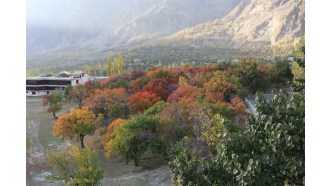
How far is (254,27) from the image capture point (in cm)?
8725

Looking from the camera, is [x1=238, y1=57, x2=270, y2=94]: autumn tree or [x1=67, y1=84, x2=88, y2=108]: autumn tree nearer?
[x1=238, y1=57, x2=270, y2=94]: autumn tree

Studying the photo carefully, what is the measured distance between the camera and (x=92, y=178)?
14742 mm

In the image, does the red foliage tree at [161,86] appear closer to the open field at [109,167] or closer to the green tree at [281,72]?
the open field at [109,167]

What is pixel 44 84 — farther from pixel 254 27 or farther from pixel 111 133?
pixel 254 27

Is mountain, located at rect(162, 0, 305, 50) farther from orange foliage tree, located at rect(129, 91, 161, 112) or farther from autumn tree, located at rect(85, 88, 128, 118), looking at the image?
autumn tree, located at rect(85, 88, 128, 118)

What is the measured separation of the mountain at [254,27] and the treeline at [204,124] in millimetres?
39412

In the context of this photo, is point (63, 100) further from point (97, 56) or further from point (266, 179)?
point (97, 56)

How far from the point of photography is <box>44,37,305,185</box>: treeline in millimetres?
5457

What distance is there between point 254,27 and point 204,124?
7558 cm

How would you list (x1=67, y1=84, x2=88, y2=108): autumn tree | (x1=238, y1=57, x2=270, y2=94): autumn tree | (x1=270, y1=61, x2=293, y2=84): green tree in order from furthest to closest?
(x1=67, y1=84, x2=88, y2=108): autumn tree
(x1=270, y1=61, x2=293, y2=84): green tree
(x1=238, y1=57, x2=270, y2=94): autumn tree

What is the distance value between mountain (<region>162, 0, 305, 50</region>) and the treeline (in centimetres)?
3941

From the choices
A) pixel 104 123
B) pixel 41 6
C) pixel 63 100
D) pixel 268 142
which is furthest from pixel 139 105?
pixel 41 6

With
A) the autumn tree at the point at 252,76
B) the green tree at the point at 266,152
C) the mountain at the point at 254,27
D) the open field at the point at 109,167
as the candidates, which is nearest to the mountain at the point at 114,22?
the mountain at the point at 254,27

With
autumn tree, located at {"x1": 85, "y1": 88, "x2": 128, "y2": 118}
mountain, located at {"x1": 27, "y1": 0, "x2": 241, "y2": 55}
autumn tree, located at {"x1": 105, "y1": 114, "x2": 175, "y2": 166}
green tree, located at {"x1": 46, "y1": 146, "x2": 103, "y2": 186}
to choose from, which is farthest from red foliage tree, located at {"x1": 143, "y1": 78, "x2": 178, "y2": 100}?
mountain, located at {"x1": 27, "y1": 0, "x2": 241, "y2": 55}
